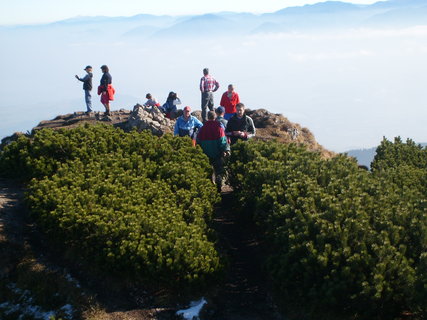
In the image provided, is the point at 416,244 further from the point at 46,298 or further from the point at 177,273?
the point at 46,298

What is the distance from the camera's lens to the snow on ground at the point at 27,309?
11.4 meters

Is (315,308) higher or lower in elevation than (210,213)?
lower

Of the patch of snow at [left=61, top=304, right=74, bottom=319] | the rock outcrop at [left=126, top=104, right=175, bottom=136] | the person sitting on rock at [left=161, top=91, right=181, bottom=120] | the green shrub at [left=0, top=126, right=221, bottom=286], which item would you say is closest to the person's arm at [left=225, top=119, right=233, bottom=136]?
the green shrub at [left=0, top=126, right=221, bottom=286]

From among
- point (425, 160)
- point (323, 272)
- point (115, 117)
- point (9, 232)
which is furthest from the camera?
point (115, 117)

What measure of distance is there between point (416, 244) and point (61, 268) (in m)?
8.76

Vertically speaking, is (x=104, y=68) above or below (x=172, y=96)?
above

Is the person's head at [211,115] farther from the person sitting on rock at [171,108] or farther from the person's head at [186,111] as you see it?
the person sitting on rock at [171,108]

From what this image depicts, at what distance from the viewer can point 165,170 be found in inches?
595

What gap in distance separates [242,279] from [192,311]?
6.72 feet

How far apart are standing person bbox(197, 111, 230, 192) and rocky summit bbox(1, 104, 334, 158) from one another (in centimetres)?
603

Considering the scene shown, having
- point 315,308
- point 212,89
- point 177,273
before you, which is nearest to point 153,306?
point 177,273

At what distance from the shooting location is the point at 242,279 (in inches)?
508

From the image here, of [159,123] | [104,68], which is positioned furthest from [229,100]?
[104,68]

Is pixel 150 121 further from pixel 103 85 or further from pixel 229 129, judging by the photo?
pixel 229 129
